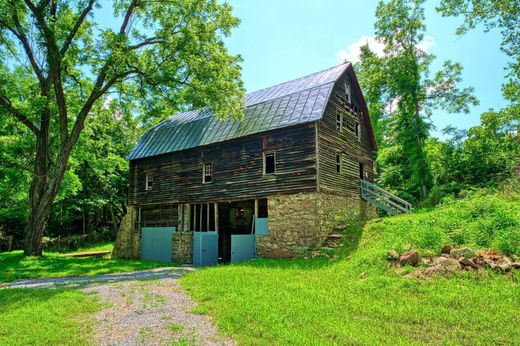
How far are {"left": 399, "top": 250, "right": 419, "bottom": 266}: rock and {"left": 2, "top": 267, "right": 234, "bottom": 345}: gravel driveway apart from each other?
590 cm

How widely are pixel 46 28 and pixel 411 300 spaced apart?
19016 millimetres

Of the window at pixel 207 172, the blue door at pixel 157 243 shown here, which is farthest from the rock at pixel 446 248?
the blue door at pixel 157 243

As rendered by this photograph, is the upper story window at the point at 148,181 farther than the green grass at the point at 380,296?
Yes

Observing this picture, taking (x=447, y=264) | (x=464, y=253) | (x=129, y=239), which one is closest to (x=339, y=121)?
(x=464, y=253)

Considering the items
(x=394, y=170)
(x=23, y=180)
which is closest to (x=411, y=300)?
(x=394, y=170)

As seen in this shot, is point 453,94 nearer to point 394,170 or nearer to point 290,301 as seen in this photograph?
point 394,170

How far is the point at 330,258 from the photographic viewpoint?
517 inches

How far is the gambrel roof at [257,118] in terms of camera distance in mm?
16312

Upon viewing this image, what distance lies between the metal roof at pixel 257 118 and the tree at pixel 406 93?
1152 cm

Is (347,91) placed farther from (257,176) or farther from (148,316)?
(148,316)

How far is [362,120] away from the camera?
2152 cm

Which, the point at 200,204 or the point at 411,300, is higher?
the point at 200,204

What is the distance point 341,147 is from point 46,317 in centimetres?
1504

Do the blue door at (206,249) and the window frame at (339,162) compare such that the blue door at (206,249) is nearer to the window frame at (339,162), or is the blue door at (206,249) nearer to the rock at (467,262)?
the window frame at (339,162)
